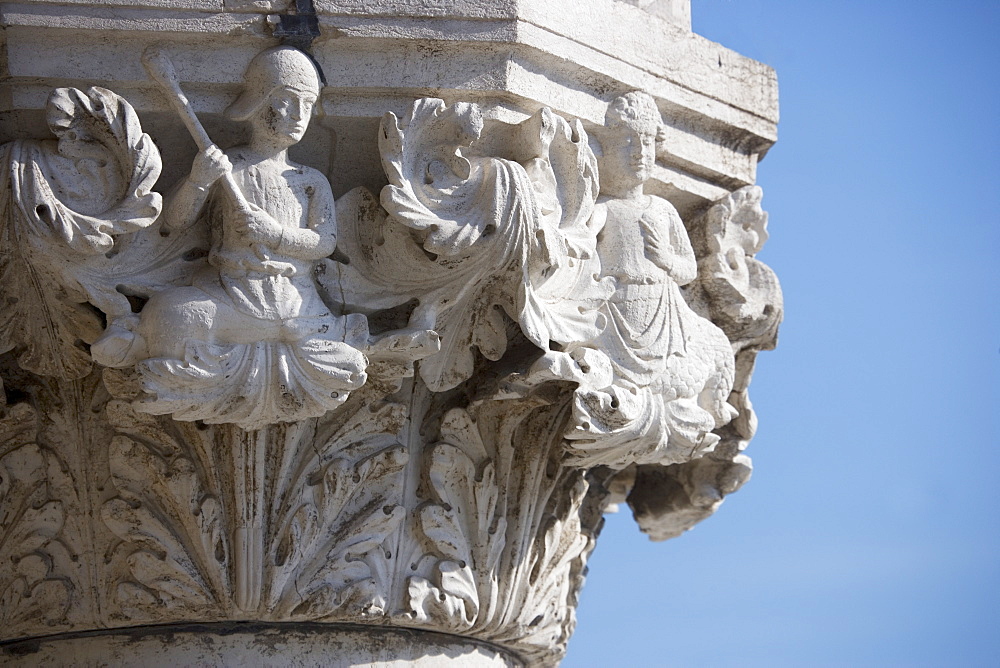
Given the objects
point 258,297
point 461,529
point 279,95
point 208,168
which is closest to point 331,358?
point 258,297

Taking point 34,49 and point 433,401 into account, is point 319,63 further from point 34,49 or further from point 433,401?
point 433,401

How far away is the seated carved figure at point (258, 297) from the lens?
3.44 meters

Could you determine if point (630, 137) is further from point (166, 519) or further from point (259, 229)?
A: point (166, 519)

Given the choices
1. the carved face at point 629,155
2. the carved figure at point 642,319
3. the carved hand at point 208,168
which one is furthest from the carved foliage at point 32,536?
the carved face at point 629,155

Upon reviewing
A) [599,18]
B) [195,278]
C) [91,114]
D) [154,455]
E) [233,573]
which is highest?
[599,18]

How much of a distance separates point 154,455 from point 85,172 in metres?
0.70

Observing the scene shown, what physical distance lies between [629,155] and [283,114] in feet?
2.91

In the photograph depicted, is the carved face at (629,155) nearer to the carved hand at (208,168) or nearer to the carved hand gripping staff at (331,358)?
the carved hand gripping staff at (331,358)

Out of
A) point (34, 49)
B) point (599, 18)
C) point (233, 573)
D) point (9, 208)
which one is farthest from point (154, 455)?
point (599, 18)

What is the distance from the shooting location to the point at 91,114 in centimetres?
353

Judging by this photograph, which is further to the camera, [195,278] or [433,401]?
[433,401]

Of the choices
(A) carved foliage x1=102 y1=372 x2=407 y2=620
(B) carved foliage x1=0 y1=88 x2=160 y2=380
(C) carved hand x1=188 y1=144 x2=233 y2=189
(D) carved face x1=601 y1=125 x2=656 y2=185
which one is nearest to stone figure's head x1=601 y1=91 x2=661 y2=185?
(D) carved face x1=601 y1=125 x2=656 y2=185

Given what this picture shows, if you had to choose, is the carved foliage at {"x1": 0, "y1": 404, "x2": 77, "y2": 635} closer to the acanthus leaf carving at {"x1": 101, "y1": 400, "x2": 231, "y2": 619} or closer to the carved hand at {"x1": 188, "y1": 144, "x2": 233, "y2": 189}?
the acanthus leaf carving at {"x1": 101, "y1": 400, "x2": 231, "y2": 619}

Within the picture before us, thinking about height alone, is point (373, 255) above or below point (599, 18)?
below
